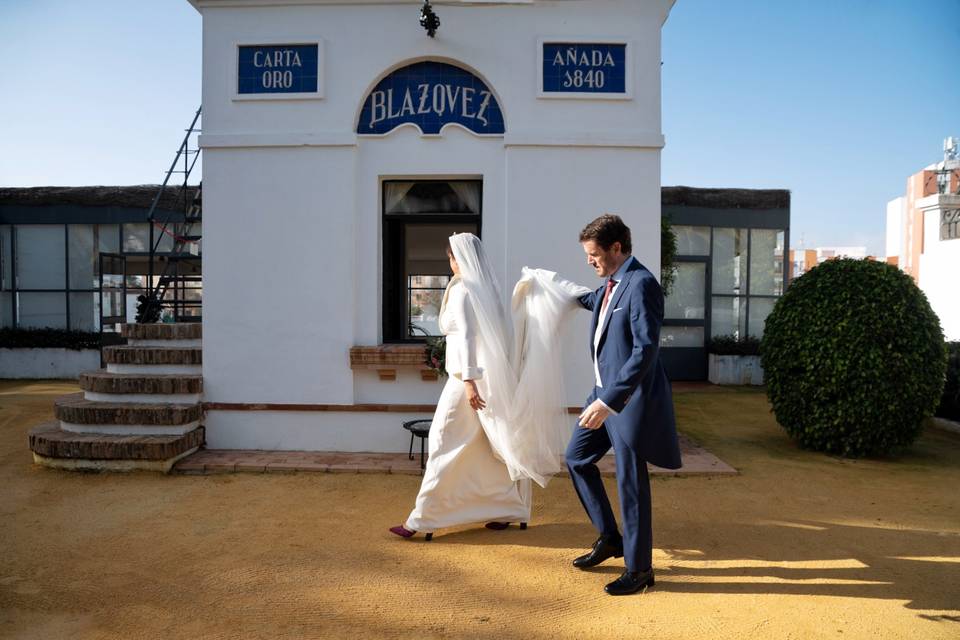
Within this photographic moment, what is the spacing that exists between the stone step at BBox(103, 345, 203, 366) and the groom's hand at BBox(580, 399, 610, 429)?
4833 millimetres

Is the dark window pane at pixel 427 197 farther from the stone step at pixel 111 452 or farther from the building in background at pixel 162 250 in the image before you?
the building in background at pixel 162 250

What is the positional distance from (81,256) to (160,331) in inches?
305

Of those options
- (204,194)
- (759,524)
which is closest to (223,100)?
(204,194)

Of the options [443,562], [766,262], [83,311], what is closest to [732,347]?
[766,262]

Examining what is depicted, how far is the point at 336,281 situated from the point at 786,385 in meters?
4.92

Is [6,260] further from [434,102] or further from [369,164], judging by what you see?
[434,102]

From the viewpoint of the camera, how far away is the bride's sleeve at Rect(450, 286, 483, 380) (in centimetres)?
408

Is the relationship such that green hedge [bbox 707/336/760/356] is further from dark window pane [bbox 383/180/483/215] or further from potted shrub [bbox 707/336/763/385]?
dark window pane [bbox 383/180/483/215]

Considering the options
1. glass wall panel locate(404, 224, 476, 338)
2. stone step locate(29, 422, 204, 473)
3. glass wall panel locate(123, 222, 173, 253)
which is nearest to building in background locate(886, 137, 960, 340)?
glass wall panel locate(404, 224, 476, 338)

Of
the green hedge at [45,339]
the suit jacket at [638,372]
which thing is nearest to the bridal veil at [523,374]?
the suit jacket at [638,372]

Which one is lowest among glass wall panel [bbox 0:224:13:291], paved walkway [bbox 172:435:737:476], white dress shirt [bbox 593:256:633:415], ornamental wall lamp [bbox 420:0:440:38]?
paved walkway [bbox 172:435:737:476]

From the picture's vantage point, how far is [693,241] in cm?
1381

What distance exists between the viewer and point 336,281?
6.37 metres

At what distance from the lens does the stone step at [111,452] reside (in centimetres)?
584
